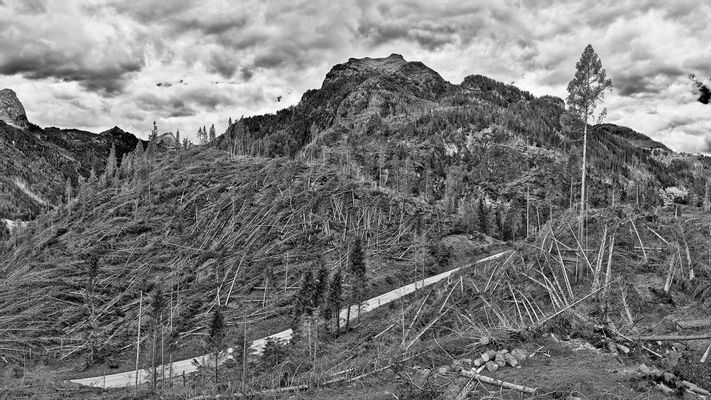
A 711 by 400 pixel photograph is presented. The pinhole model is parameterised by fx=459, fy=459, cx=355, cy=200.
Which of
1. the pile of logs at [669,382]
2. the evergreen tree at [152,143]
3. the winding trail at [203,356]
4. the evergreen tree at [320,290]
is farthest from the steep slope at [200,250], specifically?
the pile of logs at [669,382]

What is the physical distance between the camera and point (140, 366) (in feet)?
214

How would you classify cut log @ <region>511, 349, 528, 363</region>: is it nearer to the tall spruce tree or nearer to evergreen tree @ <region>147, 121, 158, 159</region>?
the tall spruce tree

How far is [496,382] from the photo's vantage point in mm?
17719

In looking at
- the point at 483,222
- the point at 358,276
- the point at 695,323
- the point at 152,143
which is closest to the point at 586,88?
the point at 695,323

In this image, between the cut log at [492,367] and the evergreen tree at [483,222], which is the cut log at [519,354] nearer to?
the cut log at [492,367]

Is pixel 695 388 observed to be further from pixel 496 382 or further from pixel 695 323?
pixel 695 323

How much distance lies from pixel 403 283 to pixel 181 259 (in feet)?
154

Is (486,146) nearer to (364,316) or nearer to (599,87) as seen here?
(364,316)

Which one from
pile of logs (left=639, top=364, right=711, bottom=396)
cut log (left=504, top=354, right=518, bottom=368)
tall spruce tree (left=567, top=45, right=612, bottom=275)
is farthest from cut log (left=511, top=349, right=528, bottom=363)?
tall spruce tree (left=567, top=45, right=612, bottom=275)

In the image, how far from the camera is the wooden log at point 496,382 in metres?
16.8

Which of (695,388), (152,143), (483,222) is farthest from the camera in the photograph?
(152,143)

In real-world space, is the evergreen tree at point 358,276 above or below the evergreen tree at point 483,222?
below

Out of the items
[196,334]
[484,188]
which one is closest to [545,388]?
[196,334]

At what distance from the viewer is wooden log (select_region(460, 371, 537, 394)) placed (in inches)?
663
